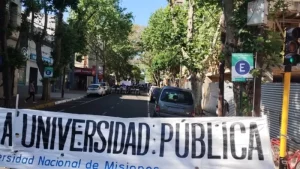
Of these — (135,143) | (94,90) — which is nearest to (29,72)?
(94,90)

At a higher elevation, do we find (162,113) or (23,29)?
(23,29)

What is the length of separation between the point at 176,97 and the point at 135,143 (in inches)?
416

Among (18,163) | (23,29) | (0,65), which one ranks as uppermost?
(23,29)

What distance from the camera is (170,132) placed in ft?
23.3

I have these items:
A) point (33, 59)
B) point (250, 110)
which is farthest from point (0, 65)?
point (33, 59)

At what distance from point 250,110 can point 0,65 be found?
1350 centimetres

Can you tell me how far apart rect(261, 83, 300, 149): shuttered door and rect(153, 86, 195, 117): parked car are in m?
3.08

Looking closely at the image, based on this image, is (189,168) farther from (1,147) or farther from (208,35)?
(208,35)

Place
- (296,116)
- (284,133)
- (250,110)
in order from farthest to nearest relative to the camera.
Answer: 1. (296,116)
2. (250,110)
3. (284,133)

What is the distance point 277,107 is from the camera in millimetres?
14078

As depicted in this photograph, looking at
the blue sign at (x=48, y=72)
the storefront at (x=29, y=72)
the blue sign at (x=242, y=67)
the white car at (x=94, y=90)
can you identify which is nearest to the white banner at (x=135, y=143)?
the blue sign at (x=242, y=67)

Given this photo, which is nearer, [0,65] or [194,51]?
[0,65]

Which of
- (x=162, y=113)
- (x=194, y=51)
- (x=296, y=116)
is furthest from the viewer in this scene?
(x=194, y=51)

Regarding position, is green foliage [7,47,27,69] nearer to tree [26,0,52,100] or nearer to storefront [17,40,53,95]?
tree [26,0,52,100]
